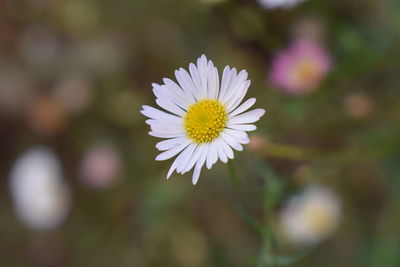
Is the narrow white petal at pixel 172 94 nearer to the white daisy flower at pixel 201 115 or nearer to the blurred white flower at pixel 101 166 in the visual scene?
the white daisy flower at pixel 201 115

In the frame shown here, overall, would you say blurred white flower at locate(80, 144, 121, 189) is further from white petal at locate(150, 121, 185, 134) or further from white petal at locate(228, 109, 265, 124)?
white petal at locate(228, 109, 265, 124)

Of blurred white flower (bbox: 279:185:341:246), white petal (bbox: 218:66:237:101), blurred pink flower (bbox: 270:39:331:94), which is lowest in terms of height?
white petal (bbox: 218:66:237:101)

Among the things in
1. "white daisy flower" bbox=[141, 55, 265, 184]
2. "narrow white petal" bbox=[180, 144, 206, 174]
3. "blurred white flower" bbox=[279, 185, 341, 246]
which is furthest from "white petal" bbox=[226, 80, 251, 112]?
"blurred white flower" bbox=[279, 185, 341, 246]

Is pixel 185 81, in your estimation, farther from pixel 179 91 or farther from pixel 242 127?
pixel 242 127

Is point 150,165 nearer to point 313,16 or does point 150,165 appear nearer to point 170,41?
point 170,41

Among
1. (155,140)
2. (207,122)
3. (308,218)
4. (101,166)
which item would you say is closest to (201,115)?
(207,122)

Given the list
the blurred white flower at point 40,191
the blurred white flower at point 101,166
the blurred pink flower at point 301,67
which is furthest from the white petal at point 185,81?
the blurred white flower at point 40,191
